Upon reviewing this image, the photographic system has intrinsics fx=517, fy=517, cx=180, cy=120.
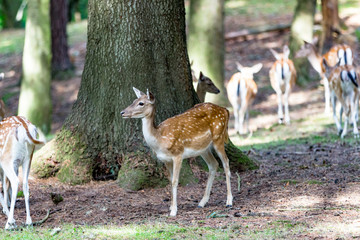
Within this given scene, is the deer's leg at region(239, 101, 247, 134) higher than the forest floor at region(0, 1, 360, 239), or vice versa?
the forest floor at region(0, 1, 360, 239)

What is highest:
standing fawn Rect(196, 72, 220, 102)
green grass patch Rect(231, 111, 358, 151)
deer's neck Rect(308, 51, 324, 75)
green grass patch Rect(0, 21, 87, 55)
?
standing fawn Rect(196, 72, 220, 102)

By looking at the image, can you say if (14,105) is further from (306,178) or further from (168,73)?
(306,178)

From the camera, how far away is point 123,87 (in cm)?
701

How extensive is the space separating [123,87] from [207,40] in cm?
737

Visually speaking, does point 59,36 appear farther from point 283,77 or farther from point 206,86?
point 206,86

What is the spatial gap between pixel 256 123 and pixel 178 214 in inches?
311

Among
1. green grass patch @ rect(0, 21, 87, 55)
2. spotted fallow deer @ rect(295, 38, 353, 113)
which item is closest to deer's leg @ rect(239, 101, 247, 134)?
spotted fallow deer @ rect(295, 38, 353, 113)

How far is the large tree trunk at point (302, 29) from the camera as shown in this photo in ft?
54.4

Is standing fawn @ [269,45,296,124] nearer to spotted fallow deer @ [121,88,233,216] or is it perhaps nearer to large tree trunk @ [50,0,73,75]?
spotted fallow deer @ [121,88,233,216]

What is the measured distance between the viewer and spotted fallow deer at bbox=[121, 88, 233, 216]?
→ 5777 mm

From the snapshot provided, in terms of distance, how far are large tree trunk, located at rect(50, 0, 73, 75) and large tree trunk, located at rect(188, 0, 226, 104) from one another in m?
5.85

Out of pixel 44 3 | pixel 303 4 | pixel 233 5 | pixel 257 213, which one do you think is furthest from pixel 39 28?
pixel 233 5

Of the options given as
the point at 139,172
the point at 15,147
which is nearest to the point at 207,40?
the point at 139,172

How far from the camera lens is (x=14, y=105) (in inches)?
693
